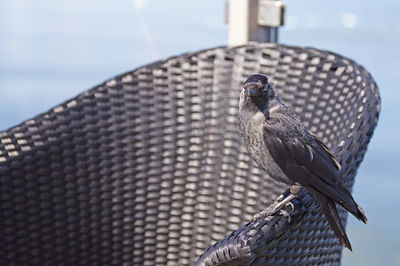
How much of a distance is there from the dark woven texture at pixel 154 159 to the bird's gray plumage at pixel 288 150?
1.02 feet

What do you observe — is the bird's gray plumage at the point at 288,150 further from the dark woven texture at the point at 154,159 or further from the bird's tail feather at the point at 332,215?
the dark woven texture at the point at 154,159

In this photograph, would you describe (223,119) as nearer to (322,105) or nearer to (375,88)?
(322,105)

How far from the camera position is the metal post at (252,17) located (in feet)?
5.73

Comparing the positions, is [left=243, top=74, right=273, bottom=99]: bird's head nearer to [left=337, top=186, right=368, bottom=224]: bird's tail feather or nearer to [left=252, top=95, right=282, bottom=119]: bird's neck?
[left=252, top=95, right=282, bottom=119]: bird's neck

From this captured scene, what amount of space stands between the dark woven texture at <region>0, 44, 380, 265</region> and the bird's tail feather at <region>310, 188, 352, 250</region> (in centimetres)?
32

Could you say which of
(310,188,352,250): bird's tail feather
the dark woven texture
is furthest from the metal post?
(310,188,352,250): bird's tail feather

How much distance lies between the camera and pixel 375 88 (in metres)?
1.20

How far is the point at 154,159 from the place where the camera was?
1319mm

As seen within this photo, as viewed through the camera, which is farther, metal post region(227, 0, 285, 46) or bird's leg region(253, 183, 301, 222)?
metal post region(227, 0, 285, 46)

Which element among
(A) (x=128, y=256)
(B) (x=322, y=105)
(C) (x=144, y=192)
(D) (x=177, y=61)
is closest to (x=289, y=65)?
(B) (x=322, y=105)

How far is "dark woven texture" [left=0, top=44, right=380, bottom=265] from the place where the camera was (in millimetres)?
1226

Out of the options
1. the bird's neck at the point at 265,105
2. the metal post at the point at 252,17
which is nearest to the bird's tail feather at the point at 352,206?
the bird's neck at the point at 265,105

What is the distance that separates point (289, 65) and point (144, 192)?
1.31ft

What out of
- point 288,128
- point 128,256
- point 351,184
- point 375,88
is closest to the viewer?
point 288,128
